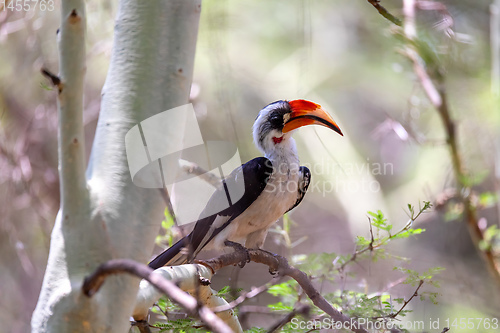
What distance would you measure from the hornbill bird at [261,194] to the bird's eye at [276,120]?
3 cm

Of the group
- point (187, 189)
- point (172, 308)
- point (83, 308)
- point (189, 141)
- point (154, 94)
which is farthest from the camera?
point (187, 189)

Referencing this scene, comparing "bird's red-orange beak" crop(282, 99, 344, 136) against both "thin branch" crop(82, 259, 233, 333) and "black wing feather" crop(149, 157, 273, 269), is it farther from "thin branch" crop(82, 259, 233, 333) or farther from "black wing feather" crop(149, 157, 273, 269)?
"thin branch" crop(82, 259, 233, 333)

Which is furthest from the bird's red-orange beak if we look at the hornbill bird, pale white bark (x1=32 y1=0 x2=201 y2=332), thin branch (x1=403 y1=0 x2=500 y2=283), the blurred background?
pale white bark (x1=32 y1=0 x2=201 y2=332)

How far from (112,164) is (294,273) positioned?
3.44 ft

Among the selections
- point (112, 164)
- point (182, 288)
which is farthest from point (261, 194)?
point (112, 164)

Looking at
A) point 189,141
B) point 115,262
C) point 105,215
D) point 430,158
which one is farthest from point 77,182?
point 430,158

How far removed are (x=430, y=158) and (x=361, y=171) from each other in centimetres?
89

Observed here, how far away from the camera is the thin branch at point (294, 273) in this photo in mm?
2035

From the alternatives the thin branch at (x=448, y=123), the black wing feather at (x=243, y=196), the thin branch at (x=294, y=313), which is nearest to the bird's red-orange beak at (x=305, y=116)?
the black wing feather at (x=243, y=196)

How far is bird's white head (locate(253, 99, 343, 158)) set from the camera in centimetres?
323

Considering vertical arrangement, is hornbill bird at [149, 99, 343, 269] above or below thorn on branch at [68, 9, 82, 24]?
below

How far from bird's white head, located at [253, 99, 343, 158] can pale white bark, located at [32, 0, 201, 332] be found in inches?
62.7

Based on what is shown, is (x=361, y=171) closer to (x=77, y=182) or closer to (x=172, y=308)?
(x=172, y=308)

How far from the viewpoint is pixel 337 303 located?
279cm
